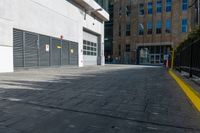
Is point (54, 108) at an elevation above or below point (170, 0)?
below

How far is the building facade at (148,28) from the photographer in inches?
1823

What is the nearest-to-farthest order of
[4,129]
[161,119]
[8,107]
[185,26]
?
[4,129], [161,119], [8,107], [185,26]

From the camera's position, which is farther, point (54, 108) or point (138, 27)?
point (138, 27)

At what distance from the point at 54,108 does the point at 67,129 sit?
1341 mm

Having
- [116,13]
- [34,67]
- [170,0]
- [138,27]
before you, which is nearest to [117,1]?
[116,13]

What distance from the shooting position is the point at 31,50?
669 inches

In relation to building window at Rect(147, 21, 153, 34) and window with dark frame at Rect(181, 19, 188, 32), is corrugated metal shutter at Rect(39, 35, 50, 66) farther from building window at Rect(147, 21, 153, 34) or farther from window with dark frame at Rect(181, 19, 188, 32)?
window with dark frame at Rect(181, 19, 188, 32)

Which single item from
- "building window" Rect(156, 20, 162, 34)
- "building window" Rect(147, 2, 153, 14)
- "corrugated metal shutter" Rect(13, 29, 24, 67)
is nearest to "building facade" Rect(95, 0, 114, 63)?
"building window" Rect(147, 2, 153, 14)

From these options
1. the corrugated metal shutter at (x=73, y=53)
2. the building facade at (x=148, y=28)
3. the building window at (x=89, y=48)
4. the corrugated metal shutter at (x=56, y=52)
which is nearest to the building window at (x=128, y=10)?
the building facade at (x=148, y=28)

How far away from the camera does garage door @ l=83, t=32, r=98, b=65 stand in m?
30.3

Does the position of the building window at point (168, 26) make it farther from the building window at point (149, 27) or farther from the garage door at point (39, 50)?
the garage door at point (39, 50)

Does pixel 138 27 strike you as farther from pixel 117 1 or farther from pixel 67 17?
pixel 67 17

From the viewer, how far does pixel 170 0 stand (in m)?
47.2

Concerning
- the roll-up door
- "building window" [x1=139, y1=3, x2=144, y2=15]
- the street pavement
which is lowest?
the street pavement
